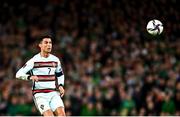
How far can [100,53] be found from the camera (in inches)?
832

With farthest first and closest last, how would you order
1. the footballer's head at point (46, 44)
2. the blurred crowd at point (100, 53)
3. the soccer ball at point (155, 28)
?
the blurred crowd at point (100, 53) < the soccer ball at point (155, 28) < the footballer's head at point (46, 44)

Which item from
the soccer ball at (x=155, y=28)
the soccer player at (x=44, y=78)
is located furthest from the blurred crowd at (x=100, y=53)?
the soccer player at (x=44, y=78)

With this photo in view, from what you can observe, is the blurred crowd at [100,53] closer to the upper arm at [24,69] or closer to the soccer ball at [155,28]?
the soccer ball at [155,28]

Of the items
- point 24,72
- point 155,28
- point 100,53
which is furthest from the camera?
point 100,53

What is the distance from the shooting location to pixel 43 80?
11898mm

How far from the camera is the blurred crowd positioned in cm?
1870

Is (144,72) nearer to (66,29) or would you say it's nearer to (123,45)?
(123,45)

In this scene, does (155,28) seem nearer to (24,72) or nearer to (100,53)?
(24,72)

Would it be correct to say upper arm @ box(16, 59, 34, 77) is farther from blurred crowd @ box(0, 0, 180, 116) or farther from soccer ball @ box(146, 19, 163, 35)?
blurred crowd @ box(0, 0, 180, 116)

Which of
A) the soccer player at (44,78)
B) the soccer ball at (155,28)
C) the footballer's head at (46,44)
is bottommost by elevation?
the soccer player at (44,78)

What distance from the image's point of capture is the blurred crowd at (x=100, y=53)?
18.7 m

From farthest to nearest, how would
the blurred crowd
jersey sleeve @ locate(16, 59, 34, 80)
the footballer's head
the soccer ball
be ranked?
the blurred crowd → the soccer ball → the footballer's head → jersey sleeve @ locate(16, 59, 34, 80)

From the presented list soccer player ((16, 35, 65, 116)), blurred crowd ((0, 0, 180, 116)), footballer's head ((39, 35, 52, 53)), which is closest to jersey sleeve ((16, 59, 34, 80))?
soccer player ((16, 35, 65, 116))

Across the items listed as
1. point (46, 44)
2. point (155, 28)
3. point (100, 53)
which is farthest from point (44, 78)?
point (100, 53)
